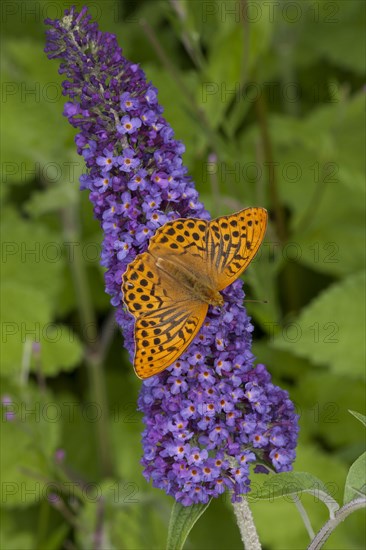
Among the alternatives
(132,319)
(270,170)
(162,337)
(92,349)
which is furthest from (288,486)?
(270,170)

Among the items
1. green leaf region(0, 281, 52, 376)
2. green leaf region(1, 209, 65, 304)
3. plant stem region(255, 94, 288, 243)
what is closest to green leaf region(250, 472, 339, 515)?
green leaf region(0, 281, 52, 376)

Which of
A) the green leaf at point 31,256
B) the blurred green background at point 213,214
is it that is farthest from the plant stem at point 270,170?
the green leaf at point 31,256

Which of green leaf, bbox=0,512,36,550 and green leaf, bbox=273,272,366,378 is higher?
green leaf, bbox=273,272,366,378

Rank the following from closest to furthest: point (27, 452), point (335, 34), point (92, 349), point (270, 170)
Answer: point (27, 452), point (92, 349), point (270, 170), point (335, 34)

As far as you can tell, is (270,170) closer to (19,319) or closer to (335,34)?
(335,34)

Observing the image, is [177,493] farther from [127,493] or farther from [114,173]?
[127,493]

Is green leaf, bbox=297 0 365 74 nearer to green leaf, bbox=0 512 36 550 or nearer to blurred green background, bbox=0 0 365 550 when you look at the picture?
blurred green background, bbox=0 0 365 550
